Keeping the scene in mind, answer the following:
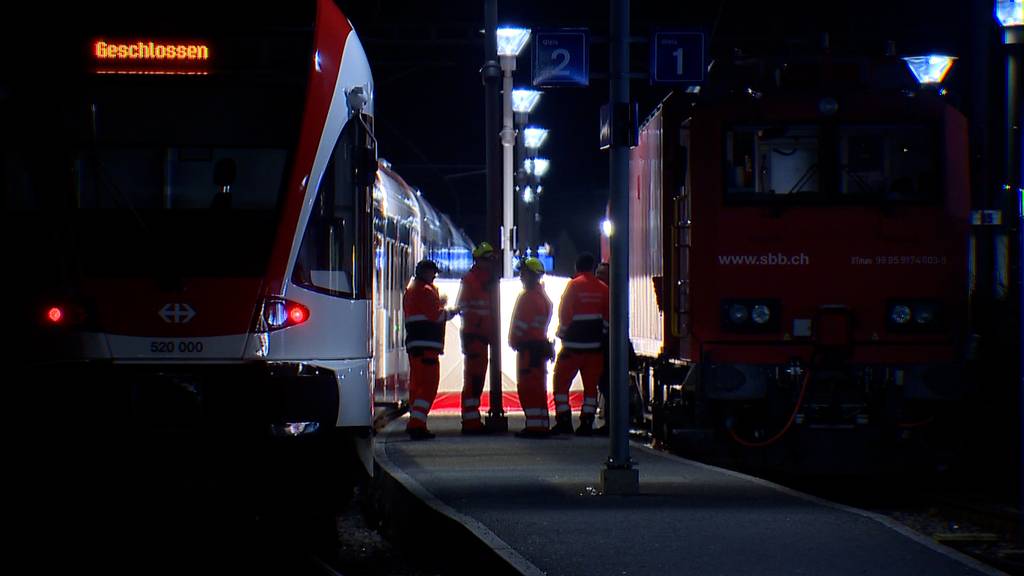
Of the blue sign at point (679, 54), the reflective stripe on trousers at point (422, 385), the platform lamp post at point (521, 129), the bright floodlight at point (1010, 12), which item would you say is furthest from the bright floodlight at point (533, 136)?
the bright floodlight at point (1010, 12)

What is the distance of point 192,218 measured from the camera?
968 centimetres

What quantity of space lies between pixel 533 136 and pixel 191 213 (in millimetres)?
31467

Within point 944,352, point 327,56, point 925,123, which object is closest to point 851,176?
point 925,123

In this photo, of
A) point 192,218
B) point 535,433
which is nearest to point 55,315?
point 192,218

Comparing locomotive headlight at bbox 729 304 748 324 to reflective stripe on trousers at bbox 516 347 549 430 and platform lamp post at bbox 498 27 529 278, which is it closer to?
reflective stripe on trousers at bbox 516 347 549 430

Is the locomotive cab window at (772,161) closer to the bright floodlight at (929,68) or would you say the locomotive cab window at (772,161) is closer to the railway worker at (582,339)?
the bright floodlight at (929,68)

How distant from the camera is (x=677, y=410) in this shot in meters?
13.5

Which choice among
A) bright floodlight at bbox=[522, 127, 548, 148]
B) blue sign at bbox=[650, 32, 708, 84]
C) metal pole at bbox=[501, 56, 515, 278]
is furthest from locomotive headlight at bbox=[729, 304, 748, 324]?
bright floodlight at bbox=[522, 127, 548, 148]

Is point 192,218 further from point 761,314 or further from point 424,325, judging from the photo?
point 424,325

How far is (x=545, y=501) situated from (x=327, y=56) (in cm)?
321

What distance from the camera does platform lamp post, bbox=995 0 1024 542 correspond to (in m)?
9.09

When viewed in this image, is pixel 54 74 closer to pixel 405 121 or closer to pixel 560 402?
pixel 560 402

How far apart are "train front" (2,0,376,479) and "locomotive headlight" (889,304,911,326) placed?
4775 mm

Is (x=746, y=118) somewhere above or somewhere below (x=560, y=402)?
above
